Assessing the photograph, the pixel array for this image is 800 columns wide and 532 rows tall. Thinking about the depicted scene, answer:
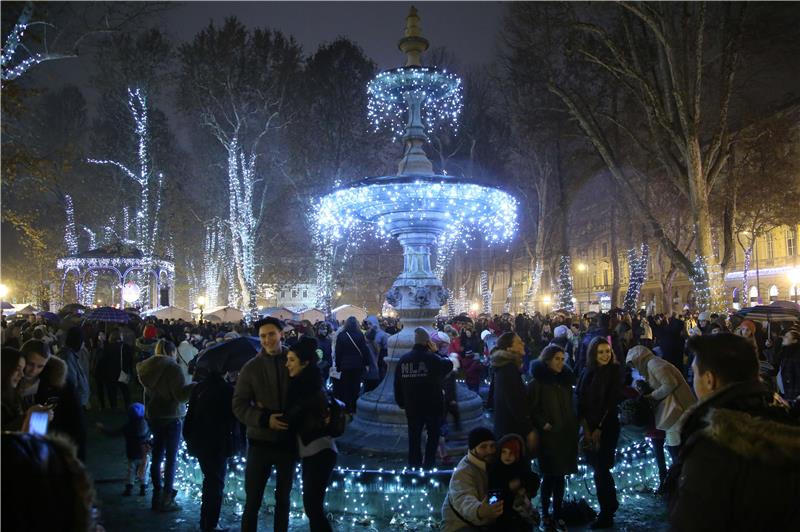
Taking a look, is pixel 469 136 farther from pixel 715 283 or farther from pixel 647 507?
pixel 647 507

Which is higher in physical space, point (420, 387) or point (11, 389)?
point (11, 389)

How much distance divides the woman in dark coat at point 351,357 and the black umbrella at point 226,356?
3.99 metres

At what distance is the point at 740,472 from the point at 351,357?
7956mm

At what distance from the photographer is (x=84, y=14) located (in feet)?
47.4

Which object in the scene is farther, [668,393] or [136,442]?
[136,442]

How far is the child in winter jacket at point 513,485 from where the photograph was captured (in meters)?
3.83

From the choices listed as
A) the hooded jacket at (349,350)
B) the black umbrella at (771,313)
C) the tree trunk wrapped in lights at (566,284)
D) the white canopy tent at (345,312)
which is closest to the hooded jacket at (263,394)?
the hooded jacket at (349,350)

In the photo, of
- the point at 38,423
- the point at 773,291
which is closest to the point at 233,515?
the point at 38,423

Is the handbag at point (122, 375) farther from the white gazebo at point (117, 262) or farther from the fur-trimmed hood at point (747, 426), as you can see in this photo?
the white gazebo at point (117, 262)

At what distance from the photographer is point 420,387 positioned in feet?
20.9

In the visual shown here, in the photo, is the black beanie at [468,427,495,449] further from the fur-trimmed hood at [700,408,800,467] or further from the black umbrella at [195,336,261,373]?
the black umbrella at [195,336,261,373]

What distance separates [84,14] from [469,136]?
22865mm

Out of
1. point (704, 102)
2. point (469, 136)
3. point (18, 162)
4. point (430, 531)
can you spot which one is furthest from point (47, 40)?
point (469, 136)

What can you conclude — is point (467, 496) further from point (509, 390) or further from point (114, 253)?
point (114, 253)
